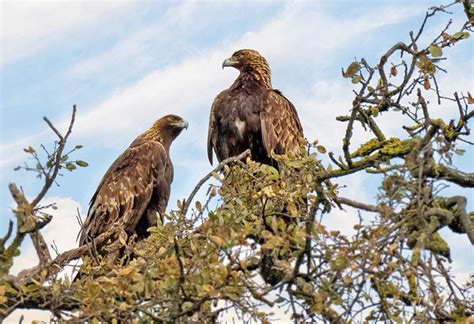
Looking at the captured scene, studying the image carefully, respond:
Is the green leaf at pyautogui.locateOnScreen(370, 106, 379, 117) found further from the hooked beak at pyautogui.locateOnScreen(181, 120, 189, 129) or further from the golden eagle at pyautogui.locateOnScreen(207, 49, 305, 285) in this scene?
the hooked beak at pyautogui.locateOnScreen(181, 120, 189, 129)

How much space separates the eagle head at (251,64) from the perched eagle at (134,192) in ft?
6.21

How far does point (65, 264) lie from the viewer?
5.64 m

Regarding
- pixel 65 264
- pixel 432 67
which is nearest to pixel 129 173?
pixel 65 264

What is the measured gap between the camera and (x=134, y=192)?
10906 mm

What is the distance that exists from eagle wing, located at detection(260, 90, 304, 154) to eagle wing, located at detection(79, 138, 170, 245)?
236 centimetres

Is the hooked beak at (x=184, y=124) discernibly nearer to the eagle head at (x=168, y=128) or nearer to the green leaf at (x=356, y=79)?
the eagle head at (x=168, y=128)

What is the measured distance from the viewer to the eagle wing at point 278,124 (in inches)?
351

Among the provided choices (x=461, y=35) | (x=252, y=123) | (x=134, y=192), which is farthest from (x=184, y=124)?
(x=461, y=35)

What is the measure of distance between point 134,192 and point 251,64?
246cm

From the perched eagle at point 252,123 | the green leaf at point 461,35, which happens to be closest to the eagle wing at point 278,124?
the perched eagle at point 252,123

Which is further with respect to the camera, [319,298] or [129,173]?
[129,173]

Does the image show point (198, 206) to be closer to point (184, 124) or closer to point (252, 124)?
point (252, 124)

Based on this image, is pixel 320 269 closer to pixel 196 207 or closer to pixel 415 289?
pixel 415 289

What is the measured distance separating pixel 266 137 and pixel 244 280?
534 cm
